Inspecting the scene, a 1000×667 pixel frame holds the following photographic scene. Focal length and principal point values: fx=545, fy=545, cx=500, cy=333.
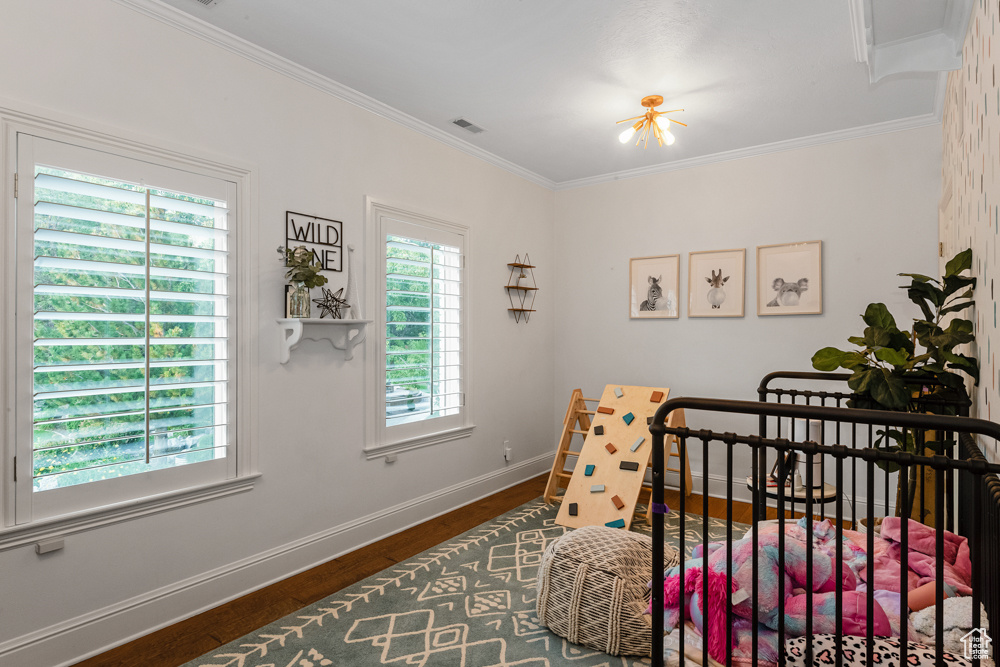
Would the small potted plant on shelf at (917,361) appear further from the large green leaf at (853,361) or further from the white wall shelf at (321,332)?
the white wall shelf at (321,332)

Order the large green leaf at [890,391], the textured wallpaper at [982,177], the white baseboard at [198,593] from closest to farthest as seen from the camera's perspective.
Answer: the textured wallpaper at [982,177] < the large green leaf at [890,391] < the white baseboard at [198,593]

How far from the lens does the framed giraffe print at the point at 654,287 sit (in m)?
4.51

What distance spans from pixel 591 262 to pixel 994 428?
3.99m

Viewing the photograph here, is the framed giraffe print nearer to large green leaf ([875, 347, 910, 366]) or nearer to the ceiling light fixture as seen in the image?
the ceiling light fixture

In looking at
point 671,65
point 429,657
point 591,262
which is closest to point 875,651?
→ point 429,657

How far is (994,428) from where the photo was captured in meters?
1.06

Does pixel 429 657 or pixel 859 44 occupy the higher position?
pixel 859 44

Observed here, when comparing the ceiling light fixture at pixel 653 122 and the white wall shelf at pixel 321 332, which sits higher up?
the ceiling light fixture at pixel 653 122

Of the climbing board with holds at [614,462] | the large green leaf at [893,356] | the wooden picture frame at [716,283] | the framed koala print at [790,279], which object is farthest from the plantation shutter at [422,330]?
the large green leaf at [893,356]

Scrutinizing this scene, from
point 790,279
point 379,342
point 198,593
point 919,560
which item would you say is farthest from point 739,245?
point 198,593

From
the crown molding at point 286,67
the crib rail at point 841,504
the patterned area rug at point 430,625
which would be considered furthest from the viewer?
the crown molding at point 286,67

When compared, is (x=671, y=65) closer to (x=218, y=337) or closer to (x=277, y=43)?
(x=277, y=43)

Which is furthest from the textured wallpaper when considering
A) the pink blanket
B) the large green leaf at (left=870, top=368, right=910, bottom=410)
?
the pink blanket

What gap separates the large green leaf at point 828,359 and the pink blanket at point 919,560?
0.58 m
